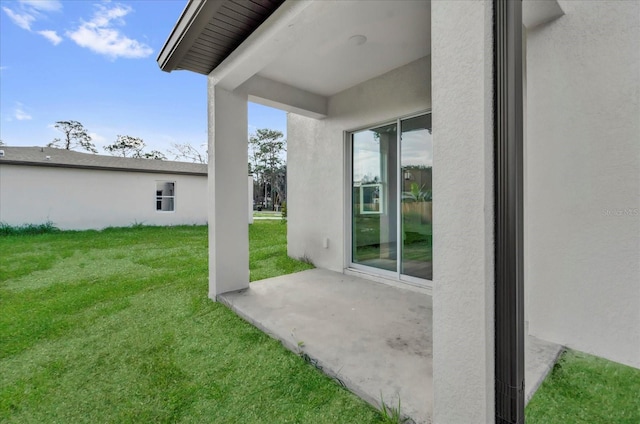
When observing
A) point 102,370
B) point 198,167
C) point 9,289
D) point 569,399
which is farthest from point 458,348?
point 198,167

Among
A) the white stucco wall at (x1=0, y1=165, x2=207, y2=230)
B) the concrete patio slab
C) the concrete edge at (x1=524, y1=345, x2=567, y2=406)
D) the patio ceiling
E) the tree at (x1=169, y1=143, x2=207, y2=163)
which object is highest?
the tree at (x1=169, y1=143, x2=207, y2=163)

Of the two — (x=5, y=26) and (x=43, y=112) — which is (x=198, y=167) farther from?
(x=43, y=112)

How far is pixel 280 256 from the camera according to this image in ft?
22.1

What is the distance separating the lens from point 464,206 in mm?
1414

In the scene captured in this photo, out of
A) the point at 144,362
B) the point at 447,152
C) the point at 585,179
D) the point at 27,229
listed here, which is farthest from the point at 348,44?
the point at 27,229

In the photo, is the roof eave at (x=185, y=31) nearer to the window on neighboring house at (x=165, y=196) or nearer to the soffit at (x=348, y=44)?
the soffit at (x=348, y=44)

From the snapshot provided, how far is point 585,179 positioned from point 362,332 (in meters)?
2.47

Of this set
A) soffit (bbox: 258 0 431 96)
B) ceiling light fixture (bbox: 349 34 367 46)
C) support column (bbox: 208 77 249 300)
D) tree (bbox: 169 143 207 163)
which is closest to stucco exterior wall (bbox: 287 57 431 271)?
soffit (bbox: 258 0 431 96)

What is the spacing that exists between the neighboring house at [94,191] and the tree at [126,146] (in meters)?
24.3

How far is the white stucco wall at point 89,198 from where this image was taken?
11.0 m

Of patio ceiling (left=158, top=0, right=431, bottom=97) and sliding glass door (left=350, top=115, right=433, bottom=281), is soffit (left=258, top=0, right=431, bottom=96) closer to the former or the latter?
patio ceiling (left=158, top=0, right=431, bottom=97)

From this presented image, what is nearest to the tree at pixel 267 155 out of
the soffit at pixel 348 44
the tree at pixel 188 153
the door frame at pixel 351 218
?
the tree at pixel 188 153

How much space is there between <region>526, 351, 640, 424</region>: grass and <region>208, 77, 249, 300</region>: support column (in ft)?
11.8

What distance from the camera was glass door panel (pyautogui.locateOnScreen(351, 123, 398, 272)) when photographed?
15.3 feet
